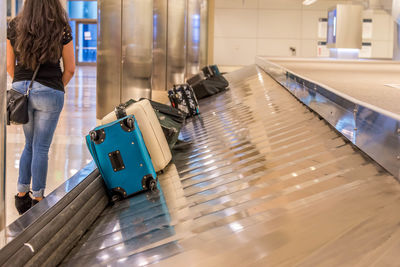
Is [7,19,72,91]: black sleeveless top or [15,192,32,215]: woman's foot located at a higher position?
[7,19,72,91]: black sleeveless top

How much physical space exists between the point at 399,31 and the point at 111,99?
8.74 metres

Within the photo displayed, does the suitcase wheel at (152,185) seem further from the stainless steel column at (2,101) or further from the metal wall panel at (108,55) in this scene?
the metal wall panel at (108,55)

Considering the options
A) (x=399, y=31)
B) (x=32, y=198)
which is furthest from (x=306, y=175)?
(x=399, y=31)

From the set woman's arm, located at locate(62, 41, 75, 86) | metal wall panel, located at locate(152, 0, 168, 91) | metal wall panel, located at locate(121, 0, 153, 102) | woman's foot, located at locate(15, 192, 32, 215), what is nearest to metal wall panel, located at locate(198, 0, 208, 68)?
metal wall panel, located at locate(152, 0, 168, 91)

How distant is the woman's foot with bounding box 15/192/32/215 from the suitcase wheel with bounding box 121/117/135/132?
3.37 ft

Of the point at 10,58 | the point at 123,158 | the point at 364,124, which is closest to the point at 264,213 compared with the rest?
the point at 364,124

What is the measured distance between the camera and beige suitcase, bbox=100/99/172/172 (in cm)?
363

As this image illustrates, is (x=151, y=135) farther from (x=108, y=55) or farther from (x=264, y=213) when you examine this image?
(x=108, y=55)

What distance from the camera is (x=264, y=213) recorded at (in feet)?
7.36

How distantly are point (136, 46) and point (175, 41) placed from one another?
20.1ft

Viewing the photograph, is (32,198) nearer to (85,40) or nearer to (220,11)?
(220,11)

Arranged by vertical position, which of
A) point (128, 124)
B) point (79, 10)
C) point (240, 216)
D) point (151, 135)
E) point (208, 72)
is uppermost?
point (79, 10)

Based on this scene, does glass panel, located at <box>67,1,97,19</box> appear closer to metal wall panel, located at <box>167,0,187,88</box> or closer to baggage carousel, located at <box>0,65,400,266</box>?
metal wall panel, located at <box>167,0,187,88</box>

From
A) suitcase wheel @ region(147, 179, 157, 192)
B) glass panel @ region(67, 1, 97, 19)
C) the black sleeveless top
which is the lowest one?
suitcase wheel @ region(147, 179, 157, 192)
